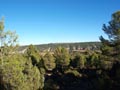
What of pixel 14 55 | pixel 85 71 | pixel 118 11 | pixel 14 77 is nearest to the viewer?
pixel 14 77

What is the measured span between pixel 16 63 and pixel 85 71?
27.2 meters

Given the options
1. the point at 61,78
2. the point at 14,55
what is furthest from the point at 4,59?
the point at 61,78

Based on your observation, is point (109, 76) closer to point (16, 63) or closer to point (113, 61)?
point (113, 61)

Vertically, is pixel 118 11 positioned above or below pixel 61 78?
above

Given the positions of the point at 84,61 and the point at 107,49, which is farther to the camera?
the point at 84,61

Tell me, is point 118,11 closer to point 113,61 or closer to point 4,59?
point 113,61

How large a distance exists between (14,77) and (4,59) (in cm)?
217

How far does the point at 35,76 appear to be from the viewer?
918 inches

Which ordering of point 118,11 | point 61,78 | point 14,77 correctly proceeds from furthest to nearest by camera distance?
1. point 61,78
2. point 118,11
3. point 14,77

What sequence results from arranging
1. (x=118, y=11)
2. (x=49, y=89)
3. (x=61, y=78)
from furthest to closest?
(x=61, y=78)
(x=49, y=89)
(x=118, y=11)

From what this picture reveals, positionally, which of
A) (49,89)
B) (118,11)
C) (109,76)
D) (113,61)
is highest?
(118,11)

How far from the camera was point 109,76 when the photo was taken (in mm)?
26328

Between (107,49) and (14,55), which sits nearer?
(14,55)

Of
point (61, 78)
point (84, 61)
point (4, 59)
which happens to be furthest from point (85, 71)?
point (4, 59)
